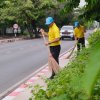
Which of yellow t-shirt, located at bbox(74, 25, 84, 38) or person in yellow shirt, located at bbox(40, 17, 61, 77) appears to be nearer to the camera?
person in yellow shirt, located at bbox(40, 17, 61, 77)

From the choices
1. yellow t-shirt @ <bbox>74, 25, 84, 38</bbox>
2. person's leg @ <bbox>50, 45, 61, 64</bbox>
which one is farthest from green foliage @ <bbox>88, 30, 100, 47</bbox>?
yellow t-shirt @ <bbox>74, 25, 84, 38</bbox>

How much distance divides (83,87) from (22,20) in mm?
61409

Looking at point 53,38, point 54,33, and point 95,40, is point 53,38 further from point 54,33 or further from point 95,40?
point 95,40

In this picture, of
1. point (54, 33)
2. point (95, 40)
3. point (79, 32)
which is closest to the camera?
point (95, 40)

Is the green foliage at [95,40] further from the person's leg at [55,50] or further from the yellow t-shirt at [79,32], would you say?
the yellow t-shirt at [79,32]

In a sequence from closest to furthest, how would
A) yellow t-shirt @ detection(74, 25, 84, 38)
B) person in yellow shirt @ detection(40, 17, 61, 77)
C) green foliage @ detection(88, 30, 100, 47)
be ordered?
1. green foliage @ detection(88, 30, 100, 47)
2. person in yellow shirt @ detection(40, 17, 61, 77)
3. yellow t-shirt @ detection(74, 25, 84, 38)

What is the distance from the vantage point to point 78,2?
533cm

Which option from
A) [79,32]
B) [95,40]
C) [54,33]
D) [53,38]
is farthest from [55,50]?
[95,40]

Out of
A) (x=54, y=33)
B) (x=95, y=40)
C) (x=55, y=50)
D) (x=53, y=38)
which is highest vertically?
(x=95, y=40)

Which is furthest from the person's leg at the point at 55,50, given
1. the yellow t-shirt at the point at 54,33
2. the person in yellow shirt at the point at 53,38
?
the yellow t-shirt at the point at 54,33

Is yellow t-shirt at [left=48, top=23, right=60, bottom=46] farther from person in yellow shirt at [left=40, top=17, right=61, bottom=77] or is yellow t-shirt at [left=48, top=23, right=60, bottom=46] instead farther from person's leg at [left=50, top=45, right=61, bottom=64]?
person's leg at [left=50, top=45, right=61, bottom=64]

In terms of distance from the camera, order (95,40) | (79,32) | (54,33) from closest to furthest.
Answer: (95,40), (54,33), (79,32)

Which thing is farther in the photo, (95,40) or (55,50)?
(55,50)

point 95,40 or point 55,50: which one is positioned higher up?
point 95,40
